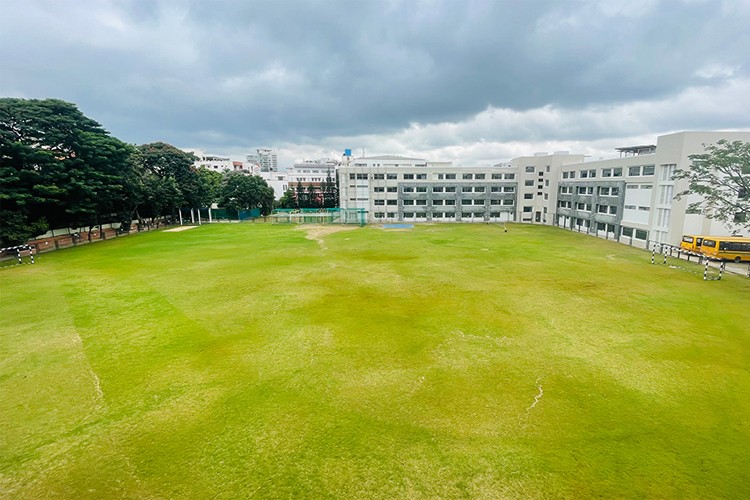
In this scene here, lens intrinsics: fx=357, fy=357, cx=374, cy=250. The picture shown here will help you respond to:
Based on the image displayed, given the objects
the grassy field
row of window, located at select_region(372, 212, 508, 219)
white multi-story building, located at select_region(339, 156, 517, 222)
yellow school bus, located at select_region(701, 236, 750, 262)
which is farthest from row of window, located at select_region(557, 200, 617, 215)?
the grassy field

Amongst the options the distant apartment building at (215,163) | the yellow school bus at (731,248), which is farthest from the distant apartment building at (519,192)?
the distant apartment building at (215,163)

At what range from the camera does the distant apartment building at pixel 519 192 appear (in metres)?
43.9

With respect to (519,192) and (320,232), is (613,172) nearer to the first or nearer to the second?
(519,192)

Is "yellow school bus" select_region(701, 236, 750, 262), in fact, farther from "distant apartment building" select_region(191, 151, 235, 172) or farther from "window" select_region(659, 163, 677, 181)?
"distant apartment building" select_region(191, 151, 235, 172)

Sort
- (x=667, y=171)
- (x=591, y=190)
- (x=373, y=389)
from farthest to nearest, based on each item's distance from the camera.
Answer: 1. (x=591, y=190)
2. (x=667, y=171)
3. (x=373, y=389)

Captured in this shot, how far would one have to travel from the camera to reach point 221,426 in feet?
30.4

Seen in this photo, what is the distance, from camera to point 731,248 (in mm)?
29875

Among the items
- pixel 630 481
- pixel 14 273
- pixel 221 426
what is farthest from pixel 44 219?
pixel 630 481

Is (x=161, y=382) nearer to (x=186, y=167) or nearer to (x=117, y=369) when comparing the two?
(x=117, y=369)

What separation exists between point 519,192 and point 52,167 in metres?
65.7

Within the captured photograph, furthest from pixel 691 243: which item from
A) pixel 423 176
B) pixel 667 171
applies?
pixel 423 176

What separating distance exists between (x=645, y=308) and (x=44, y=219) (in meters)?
46.5

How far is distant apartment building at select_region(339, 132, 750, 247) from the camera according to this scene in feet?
144

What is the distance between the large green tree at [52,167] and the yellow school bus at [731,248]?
57.2 m
